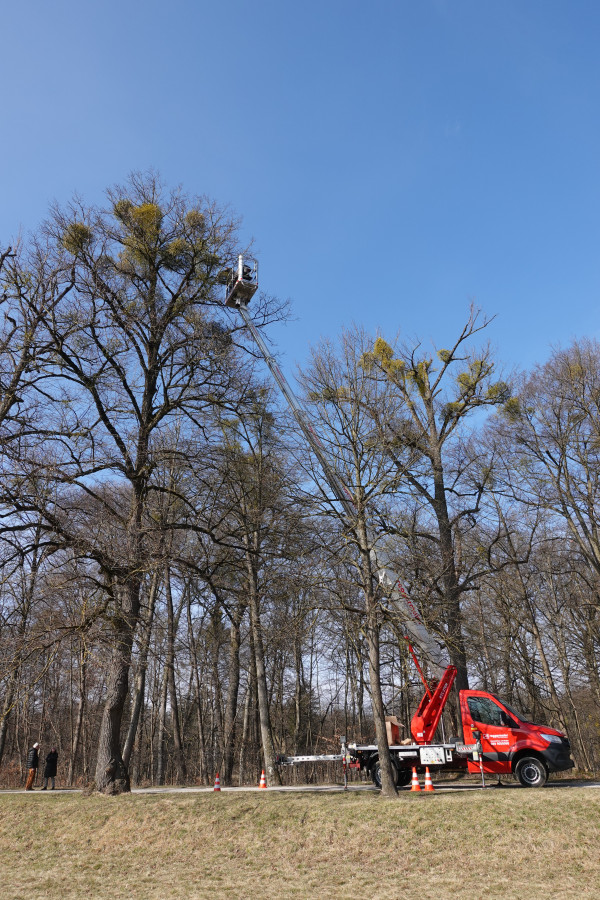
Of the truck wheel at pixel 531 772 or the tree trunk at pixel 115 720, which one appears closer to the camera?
the tree trunk at pixel 115 720

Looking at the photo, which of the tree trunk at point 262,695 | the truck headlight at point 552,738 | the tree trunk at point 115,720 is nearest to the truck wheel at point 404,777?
the truck headlight at point 552,738

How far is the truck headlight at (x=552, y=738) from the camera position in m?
12.7

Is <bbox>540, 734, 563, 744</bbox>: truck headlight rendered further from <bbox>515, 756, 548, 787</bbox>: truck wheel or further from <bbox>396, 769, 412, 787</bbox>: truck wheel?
<bbox>396, 769, 412, 787</bbox>: truck wheel

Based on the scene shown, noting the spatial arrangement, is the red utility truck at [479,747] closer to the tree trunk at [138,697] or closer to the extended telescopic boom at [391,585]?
the extended telescopic boom at [391,585]

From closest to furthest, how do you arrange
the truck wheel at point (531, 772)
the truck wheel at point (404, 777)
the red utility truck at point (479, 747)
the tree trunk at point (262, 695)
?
the truck wheel at point (531, 772)
the red utility truck at point (479, 747)
the truck wheel at point (404, 777)
the tree trunk at point (262, 695)

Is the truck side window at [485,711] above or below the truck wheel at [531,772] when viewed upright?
above

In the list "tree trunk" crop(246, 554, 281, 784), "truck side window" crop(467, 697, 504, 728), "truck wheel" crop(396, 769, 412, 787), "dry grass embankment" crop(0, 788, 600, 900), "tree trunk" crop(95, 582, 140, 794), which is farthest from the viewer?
"tree trunk" crop(246, 554, 281, 784)

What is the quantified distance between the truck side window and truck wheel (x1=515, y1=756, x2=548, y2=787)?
849mm

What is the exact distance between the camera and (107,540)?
1282 cm

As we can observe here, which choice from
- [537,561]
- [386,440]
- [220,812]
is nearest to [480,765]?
[220,812]

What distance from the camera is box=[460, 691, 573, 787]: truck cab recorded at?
12.6m

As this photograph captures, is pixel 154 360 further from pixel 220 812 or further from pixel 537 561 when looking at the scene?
pixel 537 561

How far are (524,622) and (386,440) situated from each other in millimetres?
15329

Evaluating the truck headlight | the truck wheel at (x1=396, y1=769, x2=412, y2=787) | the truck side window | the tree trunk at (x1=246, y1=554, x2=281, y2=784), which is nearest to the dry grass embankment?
the truck headlight
